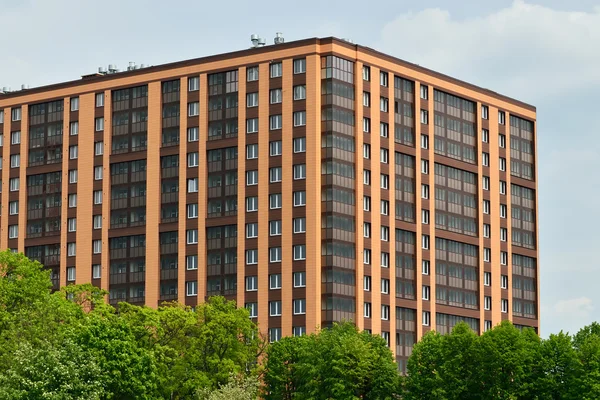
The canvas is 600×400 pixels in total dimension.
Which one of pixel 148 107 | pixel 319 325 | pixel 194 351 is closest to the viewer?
pixel 194 351

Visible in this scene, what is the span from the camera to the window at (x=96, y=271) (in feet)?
612

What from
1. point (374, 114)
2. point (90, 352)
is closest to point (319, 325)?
point (374, 114)

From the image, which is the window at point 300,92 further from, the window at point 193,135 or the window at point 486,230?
the window at point 486,230

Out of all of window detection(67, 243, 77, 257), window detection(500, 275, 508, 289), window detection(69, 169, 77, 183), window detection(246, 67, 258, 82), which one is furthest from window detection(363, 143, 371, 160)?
window detection(67, 243, 77, 257)

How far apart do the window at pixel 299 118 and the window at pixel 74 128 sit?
3628 cm

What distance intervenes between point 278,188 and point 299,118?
28.7 ft

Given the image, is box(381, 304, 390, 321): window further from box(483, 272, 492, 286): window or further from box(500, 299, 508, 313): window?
box(500, 299, 508, 313): window

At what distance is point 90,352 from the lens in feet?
412

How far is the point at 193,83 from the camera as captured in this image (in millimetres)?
181625

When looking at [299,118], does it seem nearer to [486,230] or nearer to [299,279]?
[299,279]

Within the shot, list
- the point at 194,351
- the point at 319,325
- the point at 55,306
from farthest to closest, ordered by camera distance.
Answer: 1. the point at 319,325
2. the point at 194,351
3. the point at 55,306

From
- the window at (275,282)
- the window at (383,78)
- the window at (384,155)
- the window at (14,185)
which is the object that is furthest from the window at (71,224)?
the window at (383,78)

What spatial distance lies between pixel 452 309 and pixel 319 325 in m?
32.0

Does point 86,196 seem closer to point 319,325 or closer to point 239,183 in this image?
point 239,183
